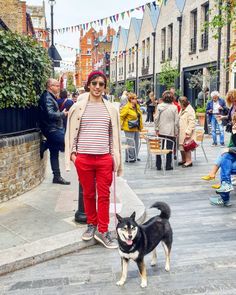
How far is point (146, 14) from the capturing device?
41.8 m

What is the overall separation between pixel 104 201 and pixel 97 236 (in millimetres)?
479

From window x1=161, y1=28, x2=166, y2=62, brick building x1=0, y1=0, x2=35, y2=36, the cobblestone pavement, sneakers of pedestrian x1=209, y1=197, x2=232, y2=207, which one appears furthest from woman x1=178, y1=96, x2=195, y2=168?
window x1=161, y1=28, x2=166, y2=62

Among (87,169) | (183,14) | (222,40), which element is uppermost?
(183,14)

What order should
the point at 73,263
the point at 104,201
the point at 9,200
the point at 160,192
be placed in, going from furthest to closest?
the point at 160,192, the point at 9,200, the point at 104,201, the point at 73,263

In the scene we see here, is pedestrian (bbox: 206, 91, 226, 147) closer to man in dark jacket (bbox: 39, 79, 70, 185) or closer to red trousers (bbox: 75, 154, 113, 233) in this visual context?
man in dark jacket (bbox: 39, 79, 70, 185)

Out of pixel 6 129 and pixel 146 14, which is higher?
pixel 146 14

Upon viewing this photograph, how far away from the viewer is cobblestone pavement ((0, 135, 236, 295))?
144 inches

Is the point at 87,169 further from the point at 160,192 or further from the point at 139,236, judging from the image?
the point at 160,192

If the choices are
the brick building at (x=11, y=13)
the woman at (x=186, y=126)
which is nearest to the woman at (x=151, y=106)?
the brick building at (x=11, y=13)

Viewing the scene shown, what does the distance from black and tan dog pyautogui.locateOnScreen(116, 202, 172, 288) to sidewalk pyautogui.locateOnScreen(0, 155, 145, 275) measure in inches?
42.5

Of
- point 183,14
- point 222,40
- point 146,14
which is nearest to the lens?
point 222,40

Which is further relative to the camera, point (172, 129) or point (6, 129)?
point (172, 129)

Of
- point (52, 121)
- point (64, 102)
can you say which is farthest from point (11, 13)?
point (52, 121)

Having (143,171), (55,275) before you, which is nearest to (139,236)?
(55,275)
